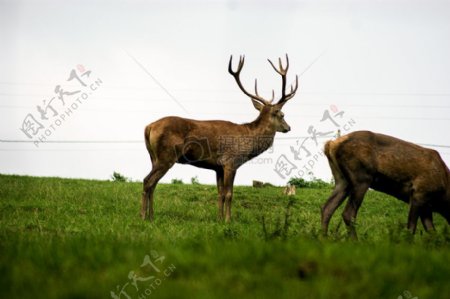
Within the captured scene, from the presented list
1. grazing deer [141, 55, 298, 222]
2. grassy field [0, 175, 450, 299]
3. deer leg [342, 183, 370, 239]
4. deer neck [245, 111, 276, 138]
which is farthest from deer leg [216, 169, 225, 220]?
grassy field [0, 175, 450, 299]

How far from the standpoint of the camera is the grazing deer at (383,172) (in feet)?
34.1

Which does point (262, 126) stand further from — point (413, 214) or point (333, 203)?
point (413, 214)

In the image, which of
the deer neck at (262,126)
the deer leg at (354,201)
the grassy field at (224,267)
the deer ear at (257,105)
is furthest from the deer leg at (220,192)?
the grassy field at (224,267)

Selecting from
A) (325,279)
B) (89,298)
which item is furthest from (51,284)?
(325,279)

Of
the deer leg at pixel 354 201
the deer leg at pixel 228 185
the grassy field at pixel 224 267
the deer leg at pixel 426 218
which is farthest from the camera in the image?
the deer leg at pixel 228 185

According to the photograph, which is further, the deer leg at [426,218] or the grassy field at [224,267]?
the deer leg at [426,218]

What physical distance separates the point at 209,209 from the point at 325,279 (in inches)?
333

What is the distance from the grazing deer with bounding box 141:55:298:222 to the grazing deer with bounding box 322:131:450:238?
2.73 m

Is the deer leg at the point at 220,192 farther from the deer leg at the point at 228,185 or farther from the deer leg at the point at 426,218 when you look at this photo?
the deer leg at the point at 426,218

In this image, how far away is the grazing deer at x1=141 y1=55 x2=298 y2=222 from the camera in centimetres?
1264

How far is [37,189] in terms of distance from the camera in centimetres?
1611

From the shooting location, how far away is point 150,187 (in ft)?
40.8

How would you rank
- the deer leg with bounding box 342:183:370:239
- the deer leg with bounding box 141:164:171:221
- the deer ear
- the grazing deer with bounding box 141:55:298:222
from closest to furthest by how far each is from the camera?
the deer leg with bounding box 342:183:370:239 → the deer leg with bounding box 141:164:171:221 → the grazing deer with bounding box 141:55:298:222 → the deer ear

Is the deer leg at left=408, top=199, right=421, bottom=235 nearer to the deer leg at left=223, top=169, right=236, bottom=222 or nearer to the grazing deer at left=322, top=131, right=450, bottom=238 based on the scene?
the grazing deer at left=322, top=131, right=450, bottom=238
